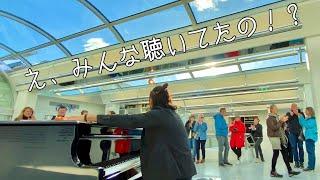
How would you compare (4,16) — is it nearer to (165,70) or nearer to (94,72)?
(94,72)

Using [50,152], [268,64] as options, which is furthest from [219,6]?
[50,152]

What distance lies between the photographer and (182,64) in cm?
716

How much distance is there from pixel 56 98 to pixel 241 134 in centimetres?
980

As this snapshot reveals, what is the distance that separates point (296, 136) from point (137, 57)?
408 centimetres

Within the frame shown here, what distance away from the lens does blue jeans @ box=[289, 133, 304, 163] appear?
6.17 m

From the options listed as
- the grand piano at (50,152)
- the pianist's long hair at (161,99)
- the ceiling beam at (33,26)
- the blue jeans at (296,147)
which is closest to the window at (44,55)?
the ceiling beam at (33,26)

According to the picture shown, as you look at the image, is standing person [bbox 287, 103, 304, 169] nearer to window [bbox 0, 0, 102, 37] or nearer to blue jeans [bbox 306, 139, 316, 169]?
blue jeans [bbox 306, 139, 316, 169]

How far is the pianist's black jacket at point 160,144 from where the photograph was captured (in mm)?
1889

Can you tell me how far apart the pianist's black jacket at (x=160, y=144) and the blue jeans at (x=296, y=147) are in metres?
5.05

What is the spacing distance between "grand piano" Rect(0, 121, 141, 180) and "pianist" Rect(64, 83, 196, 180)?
0.50ft

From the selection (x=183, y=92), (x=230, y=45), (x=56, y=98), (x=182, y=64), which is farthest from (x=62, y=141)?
(x=56, y=98)

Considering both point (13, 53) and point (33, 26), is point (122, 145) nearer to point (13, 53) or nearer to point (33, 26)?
point (33, 26)

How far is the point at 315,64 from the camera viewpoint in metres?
5.72

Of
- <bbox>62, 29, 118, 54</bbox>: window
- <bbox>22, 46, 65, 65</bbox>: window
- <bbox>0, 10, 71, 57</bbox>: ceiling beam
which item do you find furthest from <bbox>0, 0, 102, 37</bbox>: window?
<bbox>22, 46, 65, 65</bbox>: window
